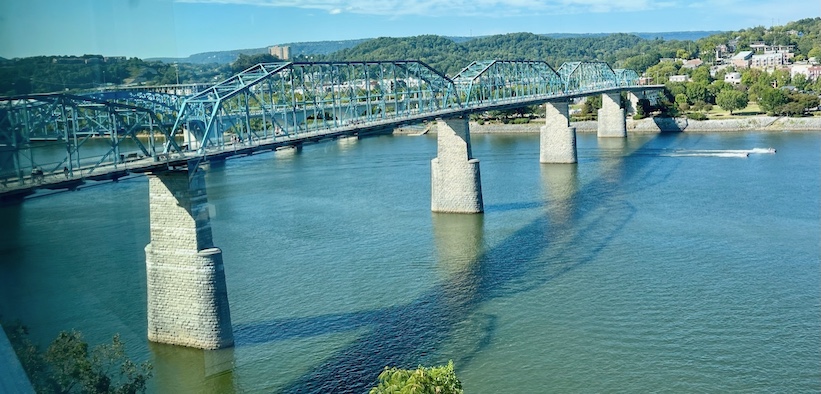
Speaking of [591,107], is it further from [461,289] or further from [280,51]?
[461,289]

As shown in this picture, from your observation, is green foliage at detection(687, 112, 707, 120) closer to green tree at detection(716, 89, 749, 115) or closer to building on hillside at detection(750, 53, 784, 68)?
green tree at detection(716, 89, 749, 115)

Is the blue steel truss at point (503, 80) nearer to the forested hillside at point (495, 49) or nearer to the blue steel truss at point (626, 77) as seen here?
the blue steel truss at point (626, 77)

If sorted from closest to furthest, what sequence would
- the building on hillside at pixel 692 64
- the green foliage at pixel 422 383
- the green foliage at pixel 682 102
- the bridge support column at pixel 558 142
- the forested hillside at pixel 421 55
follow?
the forested hillside at pixel 421 55
the green foliage at pixel 422 383
the bridge support column at pixel 558 142
the green foliage at pixel 682 102
the building on hillside at pixel 692 64

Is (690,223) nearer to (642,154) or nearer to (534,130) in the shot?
(642,154)

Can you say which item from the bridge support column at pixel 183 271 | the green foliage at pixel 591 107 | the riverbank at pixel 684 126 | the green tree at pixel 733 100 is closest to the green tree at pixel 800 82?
the green tree at pixel 733 100

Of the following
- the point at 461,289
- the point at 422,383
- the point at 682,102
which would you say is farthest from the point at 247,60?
the point at 682,102

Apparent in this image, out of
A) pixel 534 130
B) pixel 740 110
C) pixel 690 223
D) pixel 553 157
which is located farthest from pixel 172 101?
pixel 740 110

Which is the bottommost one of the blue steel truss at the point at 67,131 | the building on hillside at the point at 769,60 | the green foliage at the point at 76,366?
the green foliage at the point at 76,366
